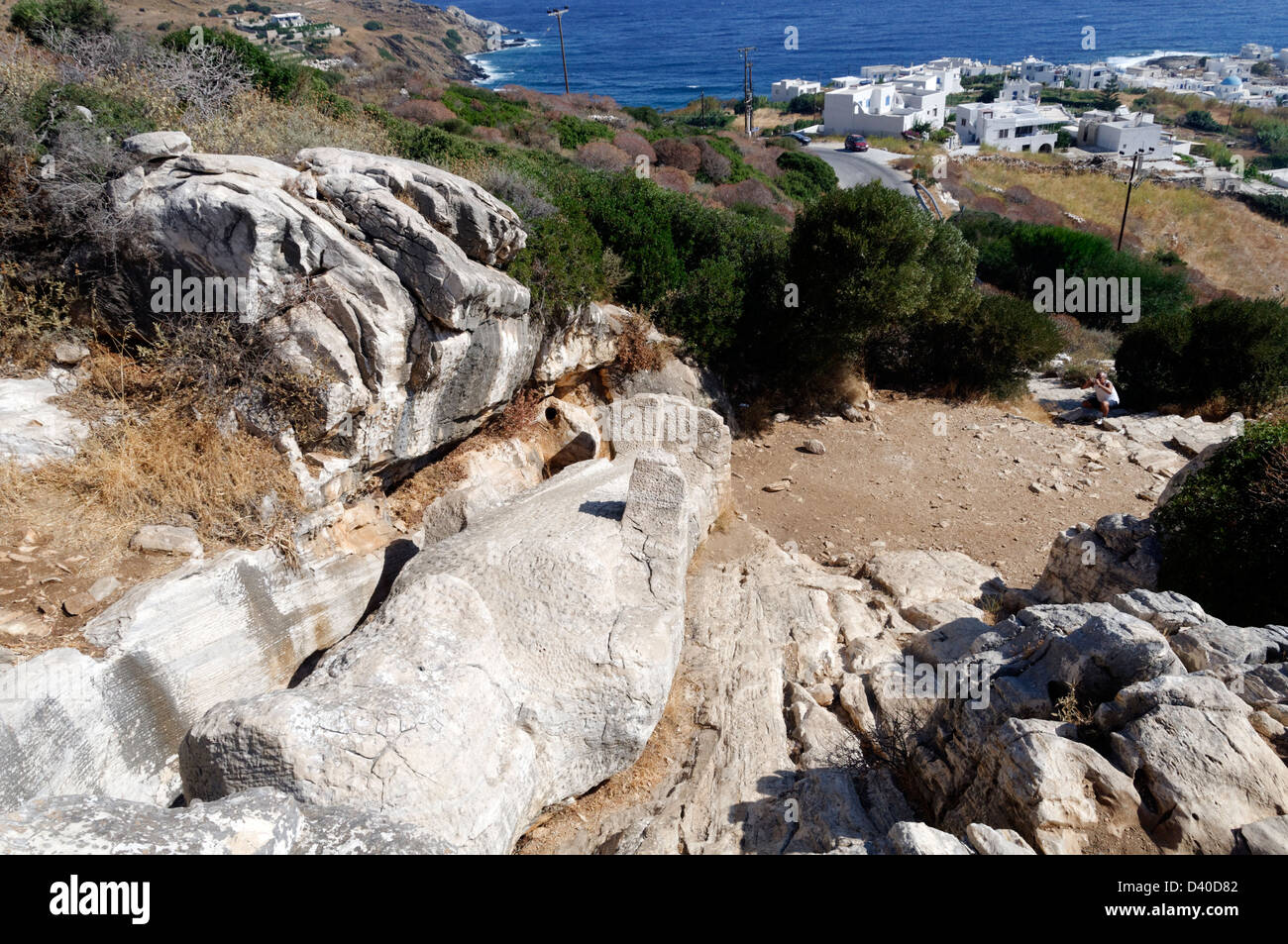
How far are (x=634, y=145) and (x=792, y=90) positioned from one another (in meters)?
61.5

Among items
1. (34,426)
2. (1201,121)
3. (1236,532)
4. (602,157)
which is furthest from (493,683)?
(1201,121)

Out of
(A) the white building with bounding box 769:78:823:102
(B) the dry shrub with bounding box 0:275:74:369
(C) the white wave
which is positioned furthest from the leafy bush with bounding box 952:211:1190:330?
(C) the white wave

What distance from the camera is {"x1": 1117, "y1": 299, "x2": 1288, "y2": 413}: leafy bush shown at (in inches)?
608

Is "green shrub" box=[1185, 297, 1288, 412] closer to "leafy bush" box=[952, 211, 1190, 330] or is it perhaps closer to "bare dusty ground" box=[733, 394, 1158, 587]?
"bare dusty ground" box=[733, 394, 1158, 587]

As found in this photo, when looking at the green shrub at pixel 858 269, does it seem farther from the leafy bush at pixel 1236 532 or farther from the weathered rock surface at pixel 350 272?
the weathered rock surface at pixel 350 272

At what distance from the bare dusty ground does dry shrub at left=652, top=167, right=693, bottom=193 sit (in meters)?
16.1

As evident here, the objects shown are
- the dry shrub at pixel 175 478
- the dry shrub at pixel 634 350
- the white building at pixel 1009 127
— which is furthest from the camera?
the white building at pixel 1009 127

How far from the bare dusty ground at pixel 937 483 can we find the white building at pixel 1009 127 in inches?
2200

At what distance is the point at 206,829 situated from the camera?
12.2 ft

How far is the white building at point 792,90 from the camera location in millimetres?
80850

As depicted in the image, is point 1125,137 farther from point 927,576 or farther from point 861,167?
point 927,576

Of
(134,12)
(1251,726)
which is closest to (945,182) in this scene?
(1251,726)

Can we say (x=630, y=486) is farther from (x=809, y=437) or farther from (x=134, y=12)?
(x=134, y=12)

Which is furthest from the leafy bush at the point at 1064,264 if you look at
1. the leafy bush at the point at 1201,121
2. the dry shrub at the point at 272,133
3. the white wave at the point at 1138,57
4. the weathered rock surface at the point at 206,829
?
the white wave at the point at 1138,57
